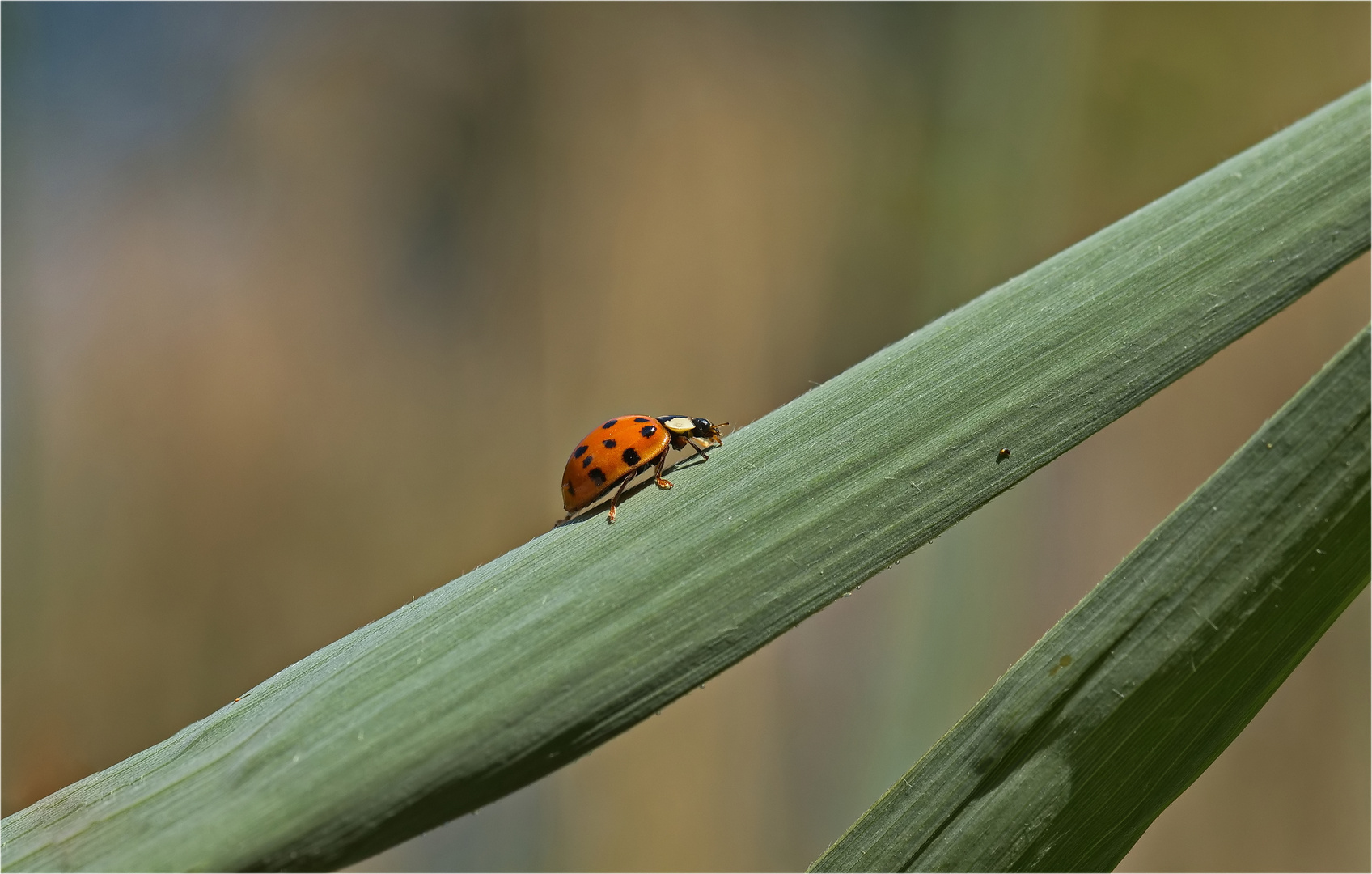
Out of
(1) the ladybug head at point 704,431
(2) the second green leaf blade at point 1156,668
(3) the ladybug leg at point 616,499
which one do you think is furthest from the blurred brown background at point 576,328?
(2) the second green leaf blade at point 1156,668

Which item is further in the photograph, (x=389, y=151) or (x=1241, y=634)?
(x=389, y=151)

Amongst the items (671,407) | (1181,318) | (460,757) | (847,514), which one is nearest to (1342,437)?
(1181,318)

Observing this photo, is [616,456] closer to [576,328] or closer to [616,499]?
[616,499]

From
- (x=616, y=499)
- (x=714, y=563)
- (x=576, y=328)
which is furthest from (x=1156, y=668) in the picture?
(x=576, y=328)

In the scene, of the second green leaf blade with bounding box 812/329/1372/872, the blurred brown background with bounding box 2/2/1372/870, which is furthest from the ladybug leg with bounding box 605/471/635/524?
the blurred brown background with bounding box 2/2/1372/870

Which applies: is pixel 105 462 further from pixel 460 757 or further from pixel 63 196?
pixel 460 757

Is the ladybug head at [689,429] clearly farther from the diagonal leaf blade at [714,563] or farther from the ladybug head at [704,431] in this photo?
the diagonal leaf blade at [714,563]
